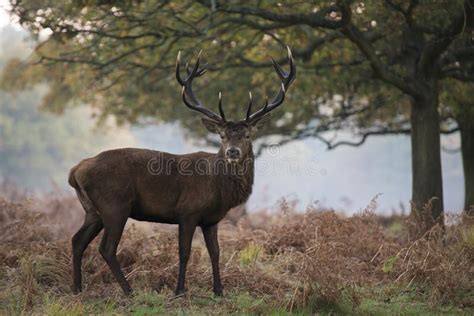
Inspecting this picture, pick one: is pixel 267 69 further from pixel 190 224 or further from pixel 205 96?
pixel 190 224

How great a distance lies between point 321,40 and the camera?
12.4 metres

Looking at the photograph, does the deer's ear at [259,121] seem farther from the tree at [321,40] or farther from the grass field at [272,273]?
the tree at [321,40]

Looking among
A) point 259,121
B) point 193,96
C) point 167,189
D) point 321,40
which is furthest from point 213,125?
point 321,40

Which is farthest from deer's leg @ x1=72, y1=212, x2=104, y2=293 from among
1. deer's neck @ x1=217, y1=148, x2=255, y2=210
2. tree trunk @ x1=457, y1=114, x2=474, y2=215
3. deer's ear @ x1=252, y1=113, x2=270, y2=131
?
tree trunk @ x1=457, y1=114, x2=474, y2=215

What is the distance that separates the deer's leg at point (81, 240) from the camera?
303 inches

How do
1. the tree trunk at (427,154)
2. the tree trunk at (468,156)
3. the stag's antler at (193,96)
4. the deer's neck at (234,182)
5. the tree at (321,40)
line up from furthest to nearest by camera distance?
1. the tree trunk at (468,156)
2. the tree trunk at (427,154)
3. the tree at (321,40)
4. the stag's antler at (193,96)
5. the deer's neck at (234,182)

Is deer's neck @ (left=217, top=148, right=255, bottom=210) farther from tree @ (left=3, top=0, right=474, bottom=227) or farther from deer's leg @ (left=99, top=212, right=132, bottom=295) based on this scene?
tree @ (left=3, top=0, right=474, bottom=227)

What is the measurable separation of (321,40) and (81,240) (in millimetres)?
6561

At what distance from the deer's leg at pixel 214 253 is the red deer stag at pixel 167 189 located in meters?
0.01

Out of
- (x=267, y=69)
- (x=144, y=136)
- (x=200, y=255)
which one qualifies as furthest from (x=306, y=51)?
(x=144, y=136)

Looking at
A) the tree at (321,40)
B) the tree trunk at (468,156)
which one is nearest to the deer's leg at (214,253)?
the tree at (321,40)

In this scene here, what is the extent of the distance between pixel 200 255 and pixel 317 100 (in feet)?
28.9

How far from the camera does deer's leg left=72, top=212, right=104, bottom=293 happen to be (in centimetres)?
769

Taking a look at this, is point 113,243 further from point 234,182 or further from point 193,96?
point 193,96
